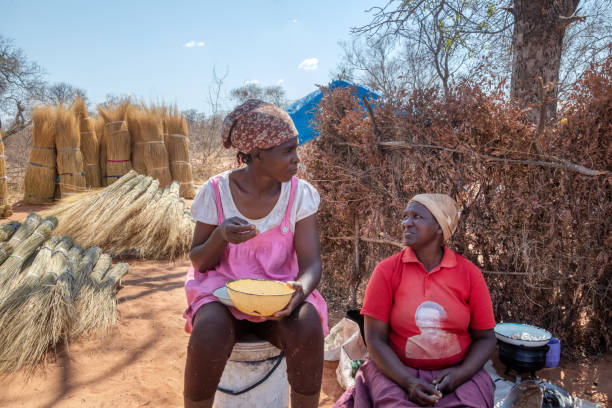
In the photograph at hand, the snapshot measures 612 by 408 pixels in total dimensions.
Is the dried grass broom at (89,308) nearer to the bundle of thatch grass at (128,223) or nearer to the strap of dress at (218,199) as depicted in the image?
the bundle of thatch grass at (128,223)

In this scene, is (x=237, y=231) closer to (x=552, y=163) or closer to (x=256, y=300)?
(x=256, y=300)

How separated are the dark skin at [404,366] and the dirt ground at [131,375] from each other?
0.89 meters

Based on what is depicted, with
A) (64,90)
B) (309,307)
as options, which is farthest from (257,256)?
(64,90)

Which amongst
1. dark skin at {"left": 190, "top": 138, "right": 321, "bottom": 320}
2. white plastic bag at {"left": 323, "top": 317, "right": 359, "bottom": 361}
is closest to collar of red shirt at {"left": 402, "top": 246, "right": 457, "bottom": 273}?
dark skin at {"left": 190, "top": 138, "right": 321, "bottom": 320}

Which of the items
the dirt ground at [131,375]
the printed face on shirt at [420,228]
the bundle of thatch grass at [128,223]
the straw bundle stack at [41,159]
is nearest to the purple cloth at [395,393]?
the printed face on shirt at [420,228]

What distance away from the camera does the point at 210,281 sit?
182 cm

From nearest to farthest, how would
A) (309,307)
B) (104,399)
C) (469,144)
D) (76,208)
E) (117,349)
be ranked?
(309,307)
(104,399)
(469,144)
(117,349)
(76,208)

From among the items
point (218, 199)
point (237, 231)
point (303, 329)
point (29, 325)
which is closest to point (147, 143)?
point (29, 325)

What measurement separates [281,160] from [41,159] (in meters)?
8.16

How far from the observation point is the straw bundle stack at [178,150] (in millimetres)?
9117

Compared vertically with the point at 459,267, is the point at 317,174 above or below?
above

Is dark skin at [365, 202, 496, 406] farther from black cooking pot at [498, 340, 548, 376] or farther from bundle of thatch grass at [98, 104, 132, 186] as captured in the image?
bundle of thatch grass at [98, 104, 132, 186]

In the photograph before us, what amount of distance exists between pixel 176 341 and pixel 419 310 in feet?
6.92

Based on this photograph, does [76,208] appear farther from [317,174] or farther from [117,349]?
[317,174]
